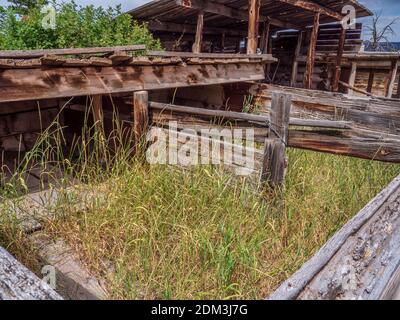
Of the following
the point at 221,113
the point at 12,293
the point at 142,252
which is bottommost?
the point at 142,252

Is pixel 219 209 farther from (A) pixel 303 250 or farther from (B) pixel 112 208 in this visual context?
(B) pixel 112 208

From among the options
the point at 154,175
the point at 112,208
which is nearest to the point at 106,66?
the point at 154,175

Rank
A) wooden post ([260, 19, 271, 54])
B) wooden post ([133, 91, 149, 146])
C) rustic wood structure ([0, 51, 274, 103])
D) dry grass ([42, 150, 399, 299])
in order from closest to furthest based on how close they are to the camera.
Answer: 1. dry grass ([42, 150, 399, 299])
2. rustic wood structure ([0, 51, 274, 103])
3. wooden post ([133, 91, 149, 146])
4. wooden post ([260, 19, 271, 54])

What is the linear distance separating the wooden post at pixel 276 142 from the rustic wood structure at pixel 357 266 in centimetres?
201

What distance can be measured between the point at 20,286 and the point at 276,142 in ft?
8.53

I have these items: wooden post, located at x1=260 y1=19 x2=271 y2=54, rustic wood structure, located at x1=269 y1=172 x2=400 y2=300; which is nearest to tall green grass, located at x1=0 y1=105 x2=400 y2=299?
rustic wood structure, located at x1=269 y1=172 x2=400 y2=300

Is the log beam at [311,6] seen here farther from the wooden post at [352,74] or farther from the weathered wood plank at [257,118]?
the weathered wood plank at [257,118]

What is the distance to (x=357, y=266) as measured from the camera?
0.88 m

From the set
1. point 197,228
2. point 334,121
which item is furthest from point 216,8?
point 197,228

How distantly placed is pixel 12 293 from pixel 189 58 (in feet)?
15.3

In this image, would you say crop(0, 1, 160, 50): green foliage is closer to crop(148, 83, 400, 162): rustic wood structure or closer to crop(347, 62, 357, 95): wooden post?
crop(148, 83, 400, 162): rustic wood structure

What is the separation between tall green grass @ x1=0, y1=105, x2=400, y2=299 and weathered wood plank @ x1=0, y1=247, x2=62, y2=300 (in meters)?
1.36

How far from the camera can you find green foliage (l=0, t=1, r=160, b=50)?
6883 mm
